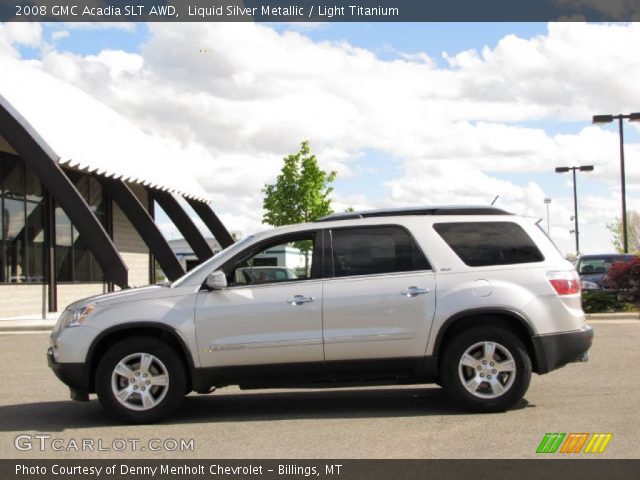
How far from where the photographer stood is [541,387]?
31.8 ft

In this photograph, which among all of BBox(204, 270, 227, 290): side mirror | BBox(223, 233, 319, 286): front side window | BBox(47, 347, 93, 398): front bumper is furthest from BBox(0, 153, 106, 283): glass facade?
BBox(204, 270, 227, 290): side mirror

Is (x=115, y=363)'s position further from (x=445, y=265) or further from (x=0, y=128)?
(x=0, y=128)

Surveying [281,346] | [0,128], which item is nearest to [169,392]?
[281,346]

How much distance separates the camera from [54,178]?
879 inches

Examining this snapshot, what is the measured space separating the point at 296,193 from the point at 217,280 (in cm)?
4311

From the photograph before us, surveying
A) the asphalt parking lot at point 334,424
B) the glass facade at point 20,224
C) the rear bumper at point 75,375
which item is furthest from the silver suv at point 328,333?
the glass facade at point 20,224

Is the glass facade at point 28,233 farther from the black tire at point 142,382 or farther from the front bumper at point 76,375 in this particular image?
the black tire at point 142,382

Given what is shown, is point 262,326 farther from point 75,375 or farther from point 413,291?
point 75,375

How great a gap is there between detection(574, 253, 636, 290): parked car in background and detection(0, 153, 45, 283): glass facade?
16.5 meters

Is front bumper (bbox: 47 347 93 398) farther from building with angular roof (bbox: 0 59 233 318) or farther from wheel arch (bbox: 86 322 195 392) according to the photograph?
building with angular roof (bbox: 0 59 233 318)

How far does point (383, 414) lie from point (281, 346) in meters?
1.20
